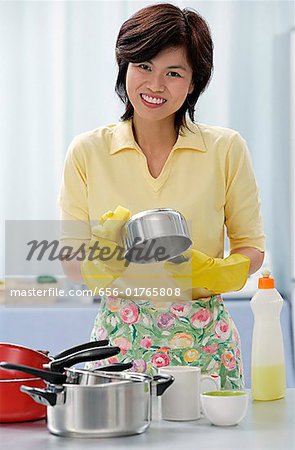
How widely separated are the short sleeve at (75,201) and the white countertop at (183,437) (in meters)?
0.65

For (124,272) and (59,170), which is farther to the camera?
(59,170)

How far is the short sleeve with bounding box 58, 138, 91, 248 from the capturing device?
1.98 metres

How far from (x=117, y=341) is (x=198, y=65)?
0.67 m

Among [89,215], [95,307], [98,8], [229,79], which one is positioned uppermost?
[98,8]

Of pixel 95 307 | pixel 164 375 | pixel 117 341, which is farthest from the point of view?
pixel 95 307

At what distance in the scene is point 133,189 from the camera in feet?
6.49

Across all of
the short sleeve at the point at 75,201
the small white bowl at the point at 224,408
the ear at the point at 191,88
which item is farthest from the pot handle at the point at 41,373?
the ear at the point at 191,88

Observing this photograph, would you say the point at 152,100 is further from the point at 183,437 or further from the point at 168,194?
the point at 183,437

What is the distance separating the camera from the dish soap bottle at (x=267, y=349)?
5.26ft

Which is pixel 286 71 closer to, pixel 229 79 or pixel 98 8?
pixel 229 79

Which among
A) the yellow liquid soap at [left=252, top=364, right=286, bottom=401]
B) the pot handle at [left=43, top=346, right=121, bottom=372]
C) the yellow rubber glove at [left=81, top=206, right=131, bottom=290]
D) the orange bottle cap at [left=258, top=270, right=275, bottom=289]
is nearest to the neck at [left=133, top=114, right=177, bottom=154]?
the yellow rubber glove at [left=81, top=206, right=131, bottom=290]

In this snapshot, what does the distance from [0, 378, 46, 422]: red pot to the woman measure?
0.44m

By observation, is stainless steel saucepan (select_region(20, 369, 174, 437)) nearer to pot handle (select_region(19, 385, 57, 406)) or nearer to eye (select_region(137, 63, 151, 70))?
pot handle (select_region(19, 385, 57, 406))

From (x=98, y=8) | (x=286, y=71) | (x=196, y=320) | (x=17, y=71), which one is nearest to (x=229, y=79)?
(x=286, y=71)
